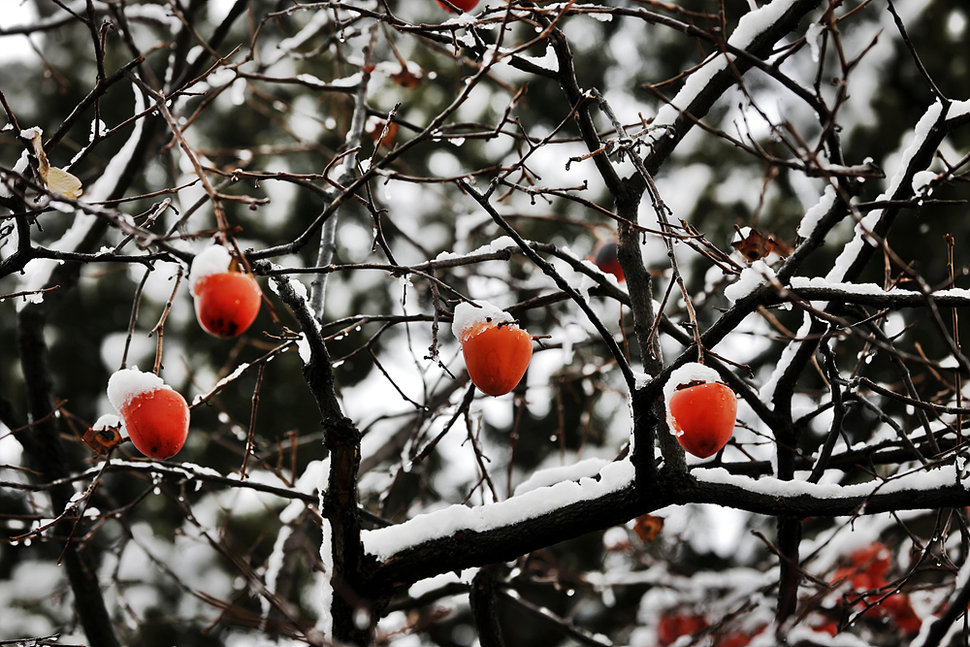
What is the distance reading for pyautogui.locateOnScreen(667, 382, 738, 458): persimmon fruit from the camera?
139 centimetres

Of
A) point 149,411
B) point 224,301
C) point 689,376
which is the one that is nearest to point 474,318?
point 689,376

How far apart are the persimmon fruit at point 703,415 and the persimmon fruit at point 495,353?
0.34 metres

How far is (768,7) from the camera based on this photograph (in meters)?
1.77

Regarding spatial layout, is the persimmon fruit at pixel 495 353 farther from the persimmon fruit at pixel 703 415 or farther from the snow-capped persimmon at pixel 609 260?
the snow-capped persimmon at pixel 609 260

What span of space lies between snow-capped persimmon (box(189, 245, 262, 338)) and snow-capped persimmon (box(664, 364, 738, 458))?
803mm

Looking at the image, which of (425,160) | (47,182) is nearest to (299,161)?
(425,160)

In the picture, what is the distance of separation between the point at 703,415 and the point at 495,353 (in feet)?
1.42

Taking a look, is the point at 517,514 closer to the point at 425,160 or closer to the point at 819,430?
the point at 819,430

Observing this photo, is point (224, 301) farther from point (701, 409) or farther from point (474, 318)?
point (701, 409)

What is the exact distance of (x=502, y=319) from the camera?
157cm

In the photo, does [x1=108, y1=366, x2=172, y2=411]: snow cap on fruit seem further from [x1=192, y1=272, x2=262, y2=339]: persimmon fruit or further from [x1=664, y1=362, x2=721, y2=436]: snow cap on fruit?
[x1=664, y1=362, x2=721, y2=436]: snow cap on fruit

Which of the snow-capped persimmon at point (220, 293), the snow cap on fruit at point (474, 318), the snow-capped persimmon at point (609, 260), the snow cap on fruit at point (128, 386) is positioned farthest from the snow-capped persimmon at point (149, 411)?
the snow-capped persimmon at point (609, 260)

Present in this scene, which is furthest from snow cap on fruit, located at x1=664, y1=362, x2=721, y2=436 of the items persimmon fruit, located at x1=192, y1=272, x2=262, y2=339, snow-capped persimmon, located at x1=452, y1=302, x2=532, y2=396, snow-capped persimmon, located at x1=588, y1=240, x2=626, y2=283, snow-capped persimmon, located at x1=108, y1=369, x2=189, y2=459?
snow-capped persimmon, located at x1=588, y1=240, x2=626, y2=283

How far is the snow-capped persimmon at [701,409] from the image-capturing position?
1.39 metres
